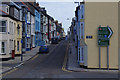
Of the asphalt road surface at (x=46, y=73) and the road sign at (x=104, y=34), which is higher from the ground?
the road sign at (x=104, y=34)

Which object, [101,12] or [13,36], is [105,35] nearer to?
[101,12]

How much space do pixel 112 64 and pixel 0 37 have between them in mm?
15701

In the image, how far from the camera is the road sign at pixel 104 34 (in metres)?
20.7

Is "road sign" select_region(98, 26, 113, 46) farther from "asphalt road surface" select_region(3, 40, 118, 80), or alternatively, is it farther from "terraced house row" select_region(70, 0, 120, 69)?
"asphalt road surface" select_region(3, 40, 118, 80)

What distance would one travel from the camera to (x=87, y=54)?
2086 centimetres

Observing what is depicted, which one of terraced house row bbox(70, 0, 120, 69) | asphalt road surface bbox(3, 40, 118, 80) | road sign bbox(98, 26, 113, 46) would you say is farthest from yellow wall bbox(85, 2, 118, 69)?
asphalt road surface bbox(3, 40, 118, 80)

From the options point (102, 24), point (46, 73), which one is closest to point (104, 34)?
point (102, 24)

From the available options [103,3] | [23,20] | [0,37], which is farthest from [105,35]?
[23,20]

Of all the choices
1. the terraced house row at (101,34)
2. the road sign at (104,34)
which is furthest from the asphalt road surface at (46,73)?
the road sign at (104,34)

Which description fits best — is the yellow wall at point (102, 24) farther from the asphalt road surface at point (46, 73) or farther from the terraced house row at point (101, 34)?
the asphalt road surface at point (46, 73)

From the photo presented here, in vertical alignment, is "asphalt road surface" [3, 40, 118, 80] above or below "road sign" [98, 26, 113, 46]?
below

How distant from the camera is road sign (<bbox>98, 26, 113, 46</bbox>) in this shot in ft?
68.0

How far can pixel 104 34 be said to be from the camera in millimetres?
20922

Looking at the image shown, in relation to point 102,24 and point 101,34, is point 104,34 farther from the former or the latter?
point 102,24
